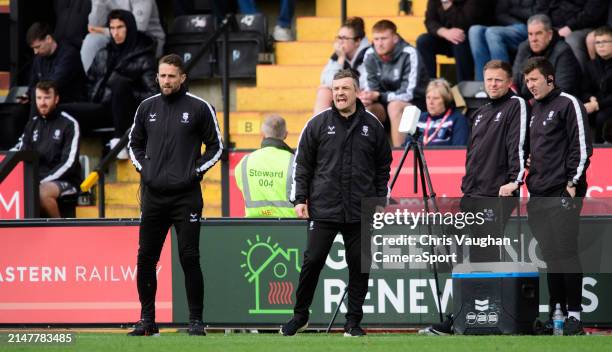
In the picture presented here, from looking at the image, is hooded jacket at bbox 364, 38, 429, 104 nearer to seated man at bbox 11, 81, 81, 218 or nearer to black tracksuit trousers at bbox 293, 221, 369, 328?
seated man at bbox 11, 81, 81, 218

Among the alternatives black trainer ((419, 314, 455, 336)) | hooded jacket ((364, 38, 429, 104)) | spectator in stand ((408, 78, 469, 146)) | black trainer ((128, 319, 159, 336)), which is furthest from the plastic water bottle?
hooded jacket ((364, 38, 429, 104))

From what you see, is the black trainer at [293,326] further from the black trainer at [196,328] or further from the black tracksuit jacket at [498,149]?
the black tracksuit jacket at [498,149]

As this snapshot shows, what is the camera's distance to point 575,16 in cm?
1450

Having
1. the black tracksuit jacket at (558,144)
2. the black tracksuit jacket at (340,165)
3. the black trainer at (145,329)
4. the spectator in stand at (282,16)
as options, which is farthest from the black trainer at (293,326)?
the spectator in stand at (282,16)

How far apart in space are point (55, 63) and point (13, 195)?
272 centimetres

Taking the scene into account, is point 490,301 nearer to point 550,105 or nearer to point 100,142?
point 550,105

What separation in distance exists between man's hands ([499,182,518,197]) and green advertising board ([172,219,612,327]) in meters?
0.96

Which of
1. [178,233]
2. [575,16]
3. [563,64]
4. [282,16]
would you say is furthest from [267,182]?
[282,16]

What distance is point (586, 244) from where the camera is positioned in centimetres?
1139

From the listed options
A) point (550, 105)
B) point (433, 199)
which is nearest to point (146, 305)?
point (433, 199)

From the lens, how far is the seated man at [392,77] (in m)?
13.8

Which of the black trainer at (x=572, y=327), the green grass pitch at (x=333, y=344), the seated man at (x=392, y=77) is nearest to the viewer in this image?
the green grass pitch at (x=333, y=344)

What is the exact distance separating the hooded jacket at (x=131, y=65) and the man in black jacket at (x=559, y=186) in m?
5.70

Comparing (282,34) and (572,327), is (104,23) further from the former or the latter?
(572,327)
